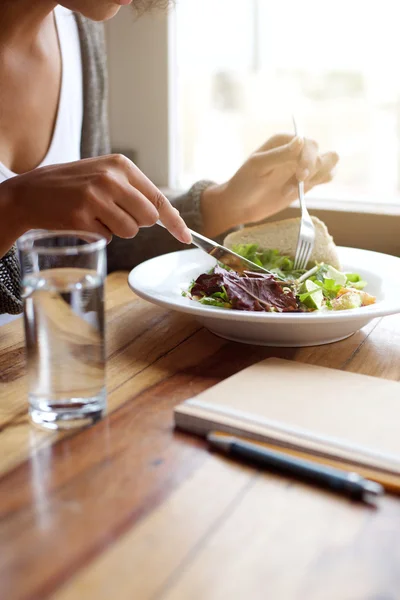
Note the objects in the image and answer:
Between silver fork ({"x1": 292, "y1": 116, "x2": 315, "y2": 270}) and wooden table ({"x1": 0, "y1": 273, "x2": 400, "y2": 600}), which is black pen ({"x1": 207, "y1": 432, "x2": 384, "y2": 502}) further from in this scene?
silver fork ({"x1": 292, "y1": 116, "x2": 315, "y2": 270})

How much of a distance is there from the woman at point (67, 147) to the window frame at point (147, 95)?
0.25m

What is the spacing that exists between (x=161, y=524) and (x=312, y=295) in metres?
0.58

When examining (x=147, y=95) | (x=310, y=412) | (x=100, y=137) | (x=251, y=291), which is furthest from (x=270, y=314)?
(x=147, y=95)

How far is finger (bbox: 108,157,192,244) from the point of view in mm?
981

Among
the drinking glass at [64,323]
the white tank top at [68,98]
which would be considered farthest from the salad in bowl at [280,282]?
the white tank top at [68,98]

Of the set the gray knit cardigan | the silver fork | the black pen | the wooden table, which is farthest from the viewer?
the gray knit cardigan

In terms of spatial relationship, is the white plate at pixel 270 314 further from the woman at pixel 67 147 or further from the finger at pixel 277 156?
the finger at pixel 277 156

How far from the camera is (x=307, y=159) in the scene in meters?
1.39

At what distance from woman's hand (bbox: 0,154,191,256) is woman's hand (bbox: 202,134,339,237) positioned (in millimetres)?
467

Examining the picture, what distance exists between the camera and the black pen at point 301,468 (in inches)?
25.6

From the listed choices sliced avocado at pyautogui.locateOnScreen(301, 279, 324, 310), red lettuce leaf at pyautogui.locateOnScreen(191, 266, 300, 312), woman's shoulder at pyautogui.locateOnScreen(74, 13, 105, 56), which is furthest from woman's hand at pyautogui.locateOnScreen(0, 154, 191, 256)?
woman's shoulder at pyautogui.locateOnScreen(74, 13, 105, 56)

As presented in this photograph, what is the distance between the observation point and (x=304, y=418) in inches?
30.6

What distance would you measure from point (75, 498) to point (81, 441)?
11 cm

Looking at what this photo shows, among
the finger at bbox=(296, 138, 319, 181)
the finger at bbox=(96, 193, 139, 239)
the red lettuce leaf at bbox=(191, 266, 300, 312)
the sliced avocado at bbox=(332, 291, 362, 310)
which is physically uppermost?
the finger at bbox=(296, 138, 319, 181)
